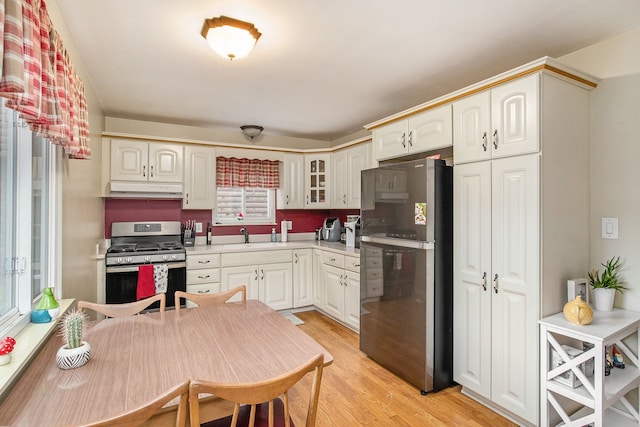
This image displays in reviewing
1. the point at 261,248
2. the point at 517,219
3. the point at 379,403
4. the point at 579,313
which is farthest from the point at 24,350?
the point at 261,248

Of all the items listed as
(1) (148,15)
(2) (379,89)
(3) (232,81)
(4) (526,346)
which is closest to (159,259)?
(3) (232,81)

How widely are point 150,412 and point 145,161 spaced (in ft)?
11.2

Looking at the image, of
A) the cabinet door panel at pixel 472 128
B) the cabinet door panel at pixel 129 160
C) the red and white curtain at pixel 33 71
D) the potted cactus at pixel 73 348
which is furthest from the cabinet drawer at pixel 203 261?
the cabinet door panel at pixel 472 128

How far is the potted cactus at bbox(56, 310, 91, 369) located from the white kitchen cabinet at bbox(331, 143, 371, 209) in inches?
122

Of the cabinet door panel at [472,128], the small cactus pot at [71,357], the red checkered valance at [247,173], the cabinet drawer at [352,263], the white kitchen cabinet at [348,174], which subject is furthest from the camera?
the red checkered valance at [247,173]

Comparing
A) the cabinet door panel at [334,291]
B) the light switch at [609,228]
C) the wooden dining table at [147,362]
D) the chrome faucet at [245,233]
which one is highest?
the light switch at [609,228]

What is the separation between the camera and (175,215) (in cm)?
421

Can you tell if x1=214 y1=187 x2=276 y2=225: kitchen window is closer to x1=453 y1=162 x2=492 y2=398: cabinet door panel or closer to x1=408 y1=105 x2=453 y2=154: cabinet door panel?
x1=408 y1=105 x2=453 y2=154: cabinet door panel

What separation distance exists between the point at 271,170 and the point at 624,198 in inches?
145

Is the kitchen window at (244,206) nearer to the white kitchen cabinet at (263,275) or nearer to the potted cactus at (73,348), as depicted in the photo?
the white kitchen cabinet at (263,275)

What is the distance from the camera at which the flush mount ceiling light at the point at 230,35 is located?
1959mm

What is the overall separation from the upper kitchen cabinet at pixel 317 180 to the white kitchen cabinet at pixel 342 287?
89 cm

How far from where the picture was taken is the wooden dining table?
104 cm

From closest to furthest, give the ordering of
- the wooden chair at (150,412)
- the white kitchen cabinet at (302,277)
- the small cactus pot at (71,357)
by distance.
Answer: the wooden chair at (150,412) → the small cactus pot at (71,357) → the white kitchen cabinet at (302,277)
